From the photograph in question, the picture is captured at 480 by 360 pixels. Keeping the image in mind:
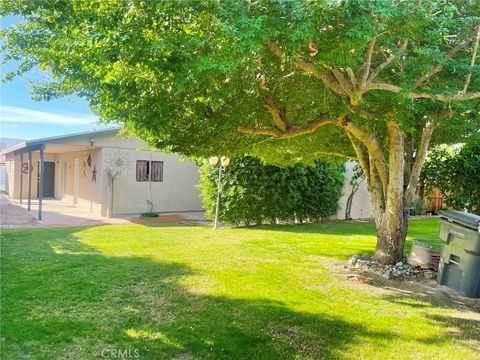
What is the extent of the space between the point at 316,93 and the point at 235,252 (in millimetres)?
4530

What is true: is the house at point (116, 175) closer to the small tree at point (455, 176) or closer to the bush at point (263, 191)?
the bush at point (263, 191)

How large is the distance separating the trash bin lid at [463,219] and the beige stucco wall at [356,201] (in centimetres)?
1060

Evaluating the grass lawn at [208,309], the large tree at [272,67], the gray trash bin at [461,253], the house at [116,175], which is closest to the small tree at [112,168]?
the house at [116,175]

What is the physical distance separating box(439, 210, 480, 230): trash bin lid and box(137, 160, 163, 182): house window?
1495cm

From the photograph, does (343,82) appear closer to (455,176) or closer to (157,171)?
(455,176)

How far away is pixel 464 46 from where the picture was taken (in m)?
5.77

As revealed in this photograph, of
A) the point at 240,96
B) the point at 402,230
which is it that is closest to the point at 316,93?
the point at 240,96

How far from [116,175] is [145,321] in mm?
14191

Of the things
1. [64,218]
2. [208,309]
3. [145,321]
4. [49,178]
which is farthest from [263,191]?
[49,178]

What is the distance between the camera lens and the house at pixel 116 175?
17.5 m

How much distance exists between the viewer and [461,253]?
6.62 metres

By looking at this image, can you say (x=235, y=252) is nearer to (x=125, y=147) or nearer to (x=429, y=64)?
(x=429, y=64)

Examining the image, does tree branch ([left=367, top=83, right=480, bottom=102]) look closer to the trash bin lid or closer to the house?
the trash bin lid

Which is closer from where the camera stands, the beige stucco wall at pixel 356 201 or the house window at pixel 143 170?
the beige stucco wall at pixel 356 201
